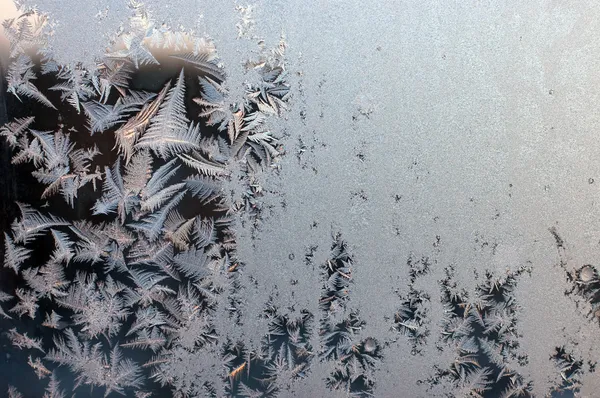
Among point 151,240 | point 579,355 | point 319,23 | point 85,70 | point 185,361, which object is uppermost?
point 319,23

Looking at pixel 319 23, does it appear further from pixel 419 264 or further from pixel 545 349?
pixel 545 349

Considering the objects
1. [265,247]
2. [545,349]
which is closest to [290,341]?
[265,247]

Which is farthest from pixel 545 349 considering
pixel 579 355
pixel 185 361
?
pixel 185 361

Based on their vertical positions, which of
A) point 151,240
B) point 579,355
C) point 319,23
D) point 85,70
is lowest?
point 579,355

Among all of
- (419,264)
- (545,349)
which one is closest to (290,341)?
(419,264)

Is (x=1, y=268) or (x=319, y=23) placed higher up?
(x=319, y=23)

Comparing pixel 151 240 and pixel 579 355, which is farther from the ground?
pixel 151 240

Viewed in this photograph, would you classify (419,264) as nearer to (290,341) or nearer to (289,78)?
(290,341)
